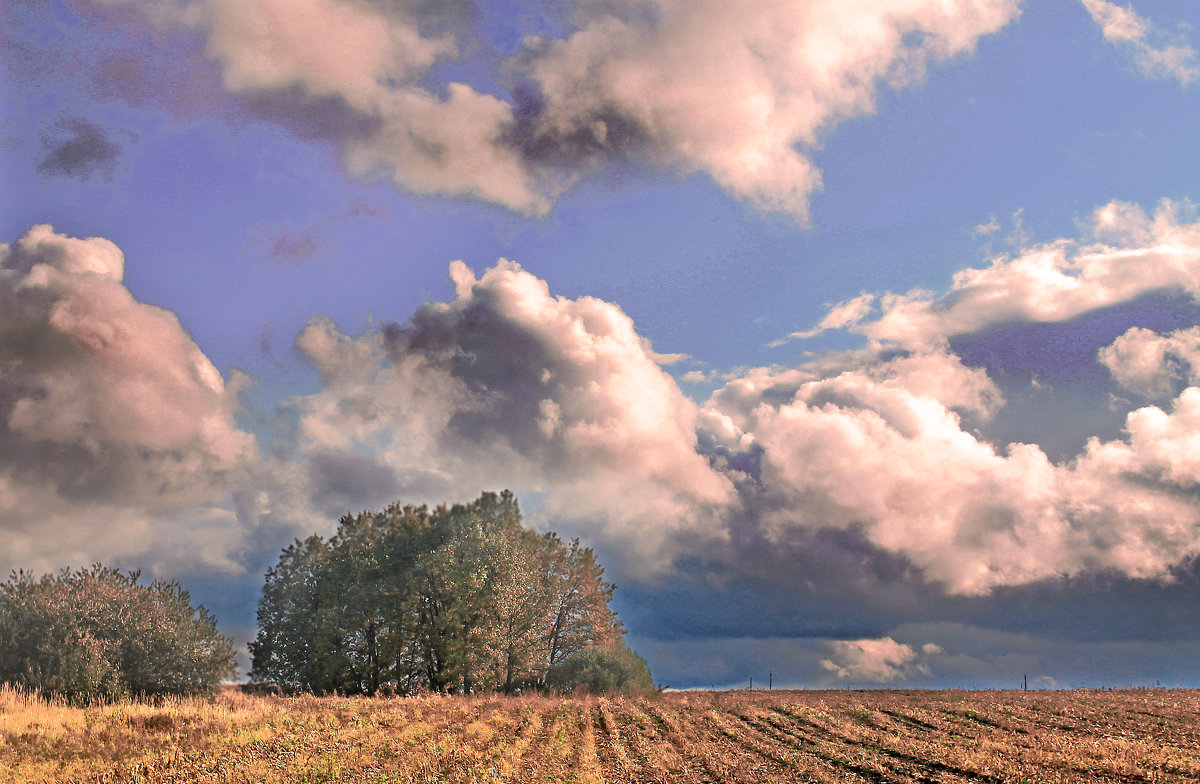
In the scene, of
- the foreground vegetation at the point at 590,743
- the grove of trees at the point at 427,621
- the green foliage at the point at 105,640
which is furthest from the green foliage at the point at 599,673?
the green foliage at the point at 105,640

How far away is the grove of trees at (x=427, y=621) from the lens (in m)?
61.4

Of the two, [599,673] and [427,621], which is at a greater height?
[427,621]

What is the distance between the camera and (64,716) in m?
31.6

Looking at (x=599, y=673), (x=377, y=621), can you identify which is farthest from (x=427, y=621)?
(x=599, y=673)

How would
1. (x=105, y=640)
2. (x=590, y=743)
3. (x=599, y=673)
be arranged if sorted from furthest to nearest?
(x=599, y=673)
(x=105, y=640)
(x=590, y=743)

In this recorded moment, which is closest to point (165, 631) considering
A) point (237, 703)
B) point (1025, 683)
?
point (237, 703)

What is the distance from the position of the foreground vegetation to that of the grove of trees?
53.3 feet

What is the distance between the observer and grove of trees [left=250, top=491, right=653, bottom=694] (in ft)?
201

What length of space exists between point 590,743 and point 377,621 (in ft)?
122

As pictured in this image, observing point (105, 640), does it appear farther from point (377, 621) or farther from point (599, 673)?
point (599, 673)

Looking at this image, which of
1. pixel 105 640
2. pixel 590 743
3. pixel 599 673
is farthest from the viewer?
pixel 599 673

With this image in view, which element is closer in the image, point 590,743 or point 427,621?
point 590,743

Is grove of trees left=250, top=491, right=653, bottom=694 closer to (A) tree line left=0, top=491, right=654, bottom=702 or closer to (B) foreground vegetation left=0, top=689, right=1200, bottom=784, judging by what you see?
(A) tree line left=0, top=491, right=654, bottom=702

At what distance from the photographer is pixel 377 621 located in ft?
211
